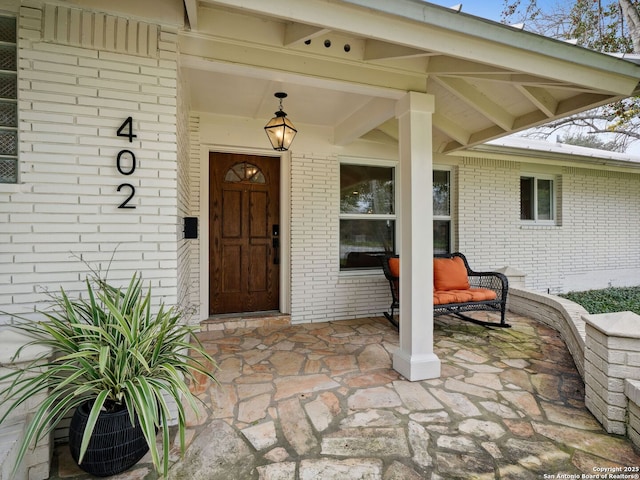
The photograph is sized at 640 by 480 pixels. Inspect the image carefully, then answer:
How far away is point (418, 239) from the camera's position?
2.73 m

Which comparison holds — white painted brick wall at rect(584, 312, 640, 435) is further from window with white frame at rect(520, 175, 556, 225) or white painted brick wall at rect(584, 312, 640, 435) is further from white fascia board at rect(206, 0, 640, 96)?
window with white frame at rect(520, 175, 556, 225)

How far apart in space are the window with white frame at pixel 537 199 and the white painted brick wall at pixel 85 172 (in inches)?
235

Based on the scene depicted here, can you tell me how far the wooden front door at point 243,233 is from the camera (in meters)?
4.15

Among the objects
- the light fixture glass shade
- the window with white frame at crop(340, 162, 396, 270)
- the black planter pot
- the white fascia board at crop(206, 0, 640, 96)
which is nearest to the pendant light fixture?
the light fixture glass shade

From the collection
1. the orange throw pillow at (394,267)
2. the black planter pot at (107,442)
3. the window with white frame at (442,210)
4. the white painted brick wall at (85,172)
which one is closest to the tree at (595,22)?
the window with white frame at (442,210)

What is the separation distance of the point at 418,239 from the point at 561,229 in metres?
4.95

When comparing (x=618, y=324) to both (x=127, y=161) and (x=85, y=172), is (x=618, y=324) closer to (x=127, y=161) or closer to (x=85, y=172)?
A: (x=127, y=161)

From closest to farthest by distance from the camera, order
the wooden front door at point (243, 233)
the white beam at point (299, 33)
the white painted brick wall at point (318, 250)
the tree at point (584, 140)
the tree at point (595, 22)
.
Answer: the white beam at point (299, 33)
the wooden front door at point (243, 233)
the white painted brick wall at point (318, 250)
the tree at point (595, 22)
the tree at point (584, 140)

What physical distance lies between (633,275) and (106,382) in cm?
927

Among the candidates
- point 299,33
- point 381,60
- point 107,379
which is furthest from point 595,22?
A: point 107,379

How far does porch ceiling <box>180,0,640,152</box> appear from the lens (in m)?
1.86

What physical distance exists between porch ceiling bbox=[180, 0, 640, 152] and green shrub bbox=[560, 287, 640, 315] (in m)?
3.76

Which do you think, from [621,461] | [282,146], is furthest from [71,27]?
[621,461]

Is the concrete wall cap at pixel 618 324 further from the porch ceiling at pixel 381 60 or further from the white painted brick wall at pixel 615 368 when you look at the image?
the porch ceiling at pixel 381 60
